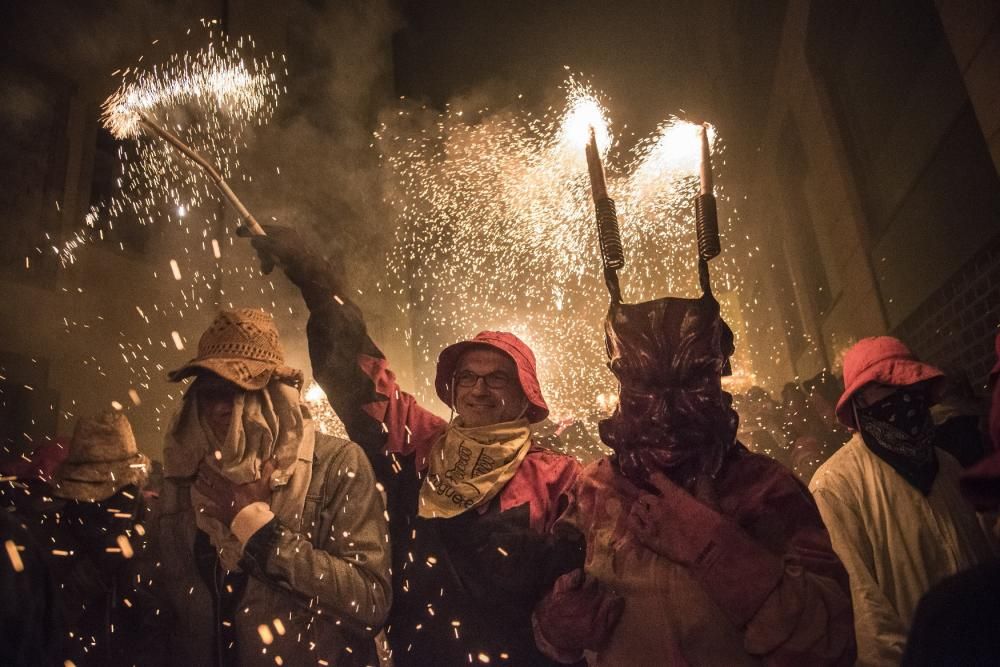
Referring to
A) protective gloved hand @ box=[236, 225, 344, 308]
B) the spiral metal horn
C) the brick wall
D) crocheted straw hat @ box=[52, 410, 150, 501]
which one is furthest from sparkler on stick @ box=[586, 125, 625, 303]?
the brick wall

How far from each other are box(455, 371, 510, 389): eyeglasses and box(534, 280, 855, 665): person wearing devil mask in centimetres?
63

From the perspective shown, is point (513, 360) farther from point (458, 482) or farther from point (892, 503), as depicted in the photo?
point (892, 503)

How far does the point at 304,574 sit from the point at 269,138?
338 inches

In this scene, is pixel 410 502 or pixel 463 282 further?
pixel 463 282

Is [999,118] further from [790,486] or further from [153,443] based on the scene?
[153,443]

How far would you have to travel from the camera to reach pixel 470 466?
2.53m

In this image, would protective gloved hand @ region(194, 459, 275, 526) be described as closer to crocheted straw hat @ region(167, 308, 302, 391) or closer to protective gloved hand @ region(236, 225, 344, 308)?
crocheted straw hat @ region(167, 308, 302, 391)

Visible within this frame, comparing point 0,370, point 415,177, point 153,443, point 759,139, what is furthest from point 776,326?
point 0,370

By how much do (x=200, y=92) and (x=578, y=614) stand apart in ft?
31.2

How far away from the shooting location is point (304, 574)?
2.32 metres

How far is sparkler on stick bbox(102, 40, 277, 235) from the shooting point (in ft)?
26.2

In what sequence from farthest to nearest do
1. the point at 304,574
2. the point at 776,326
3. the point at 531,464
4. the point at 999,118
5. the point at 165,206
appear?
the point at 776,326 < the point at 165,206 < the point at 999,118 < the point at 531,464 < the point at 304,574

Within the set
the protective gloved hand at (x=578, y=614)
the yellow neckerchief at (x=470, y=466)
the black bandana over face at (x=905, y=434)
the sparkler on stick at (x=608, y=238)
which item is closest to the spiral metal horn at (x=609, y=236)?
the sparkler on stick at (x=608, y=238)

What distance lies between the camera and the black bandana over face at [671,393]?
2.07 meters
